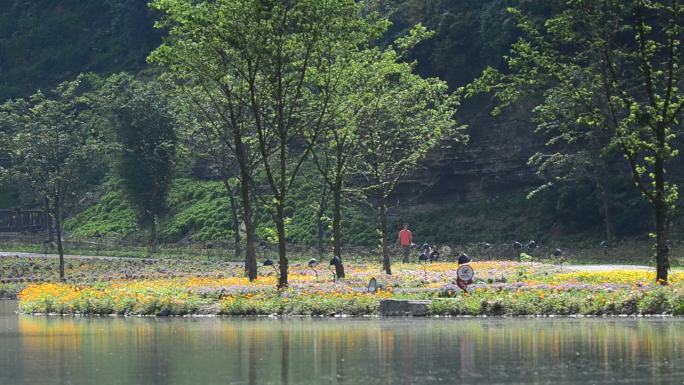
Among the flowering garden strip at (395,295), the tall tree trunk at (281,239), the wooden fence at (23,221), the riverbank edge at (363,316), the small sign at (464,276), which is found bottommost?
the riverbank edge at (363,316)

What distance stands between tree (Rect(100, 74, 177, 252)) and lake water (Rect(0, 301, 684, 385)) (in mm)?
52362

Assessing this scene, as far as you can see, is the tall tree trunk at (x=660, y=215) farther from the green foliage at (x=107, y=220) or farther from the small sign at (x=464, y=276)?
the green foliage at (x=107, y=220)

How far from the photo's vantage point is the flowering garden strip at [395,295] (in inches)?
1208

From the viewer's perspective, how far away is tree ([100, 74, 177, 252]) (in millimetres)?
83312

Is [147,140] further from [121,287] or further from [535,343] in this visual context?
[535,343]

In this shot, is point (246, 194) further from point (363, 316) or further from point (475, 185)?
point (475, 185)

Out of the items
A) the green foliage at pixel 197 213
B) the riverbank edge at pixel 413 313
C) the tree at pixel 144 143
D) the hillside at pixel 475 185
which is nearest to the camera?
the riverbank edge at pixel 413 313

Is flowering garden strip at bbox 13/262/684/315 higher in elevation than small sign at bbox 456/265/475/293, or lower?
lower

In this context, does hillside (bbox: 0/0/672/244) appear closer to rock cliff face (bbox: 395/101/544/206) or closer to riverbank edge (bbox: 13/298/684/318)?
rock cliff face (bbox: 395/101/544/206)

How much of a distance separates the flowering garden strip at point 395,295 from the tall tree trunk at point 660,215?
0.56m

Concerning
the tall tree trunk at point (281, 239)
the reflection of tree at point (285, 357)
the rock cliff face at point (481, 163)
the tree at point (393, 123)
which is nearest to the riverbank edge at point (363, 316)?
the tall tree trunk at point (281, 239)

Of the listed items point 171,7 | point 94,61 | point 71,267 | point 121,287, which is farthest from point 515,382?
point 94,61

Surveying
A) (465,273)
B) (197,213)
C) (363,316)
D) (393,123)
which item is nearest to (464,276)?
(465,273)

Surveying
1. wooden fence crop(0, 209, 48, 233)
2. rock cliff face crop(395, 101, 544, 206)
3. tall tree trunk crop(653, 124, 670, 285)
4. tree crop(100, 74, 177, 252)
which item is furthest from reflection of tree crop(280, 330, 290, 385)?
wooden fence crop(0, 209, 48, 233)
